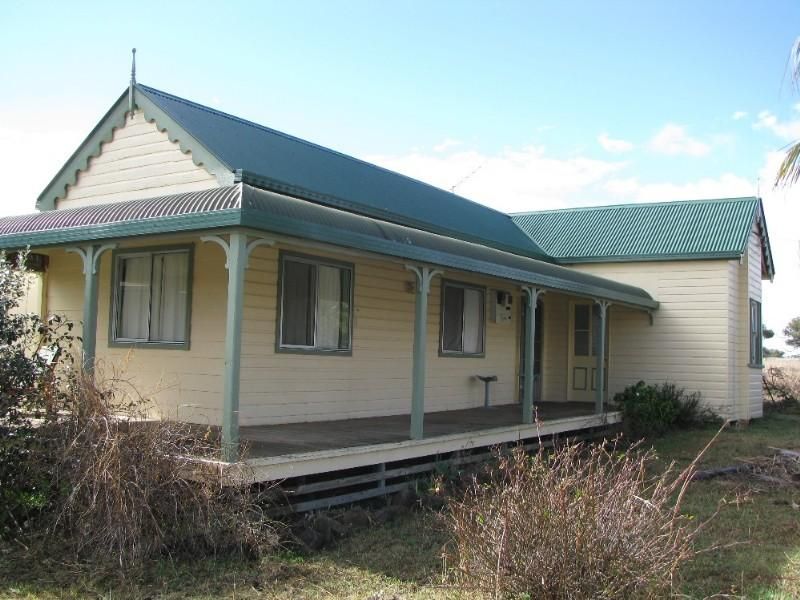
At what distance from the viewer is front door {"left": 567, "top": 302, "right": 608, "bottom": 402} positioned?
16.6 m

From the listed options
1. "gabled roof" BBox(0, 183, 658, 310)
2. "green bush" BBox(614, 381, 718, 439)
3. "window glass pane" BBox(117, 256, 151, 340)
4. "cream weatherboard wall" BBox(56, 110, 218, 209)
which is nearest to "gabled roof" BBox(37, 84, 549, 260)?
"cream weatherboard wall" BBox(56, 110, 218, 209)

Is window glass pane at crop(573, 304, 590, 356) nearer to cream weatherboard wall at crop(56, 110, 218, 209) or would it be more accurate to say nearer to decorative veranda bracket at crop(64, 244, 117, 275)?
cream weatherboard wall at crop(56, 110, 218, 209)

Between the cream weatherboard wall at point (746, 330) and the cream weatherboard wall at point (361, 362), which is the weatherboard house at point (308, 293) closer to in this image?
the cream weatherboard wall at point (361, 362)

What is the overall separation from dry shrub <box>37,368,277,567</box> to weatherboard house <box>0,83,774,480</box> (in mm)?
520

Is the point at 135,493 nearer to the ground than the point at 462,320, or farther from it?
nearer to the ground

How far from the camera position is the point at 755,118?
12797mm

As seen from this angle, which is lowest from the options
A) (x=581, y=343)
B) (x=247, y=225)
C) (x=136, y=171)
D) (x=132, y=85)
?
(x=581, y=343)

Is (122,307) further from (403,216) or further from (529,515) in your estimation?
(529,515)

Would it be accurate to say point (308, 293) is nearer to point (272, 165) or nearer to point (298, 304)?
point (298, 304)

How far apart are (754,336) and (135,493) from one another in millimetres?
15630

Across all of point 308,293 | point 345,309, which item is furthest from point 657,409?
point 308,293

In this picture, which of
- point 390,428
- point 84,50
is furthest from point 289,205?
point 84,50

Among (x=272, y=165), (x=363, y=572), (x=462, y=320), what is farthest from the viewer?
(x=462, y=320)

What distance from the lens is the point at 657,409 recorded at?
1460 cm
